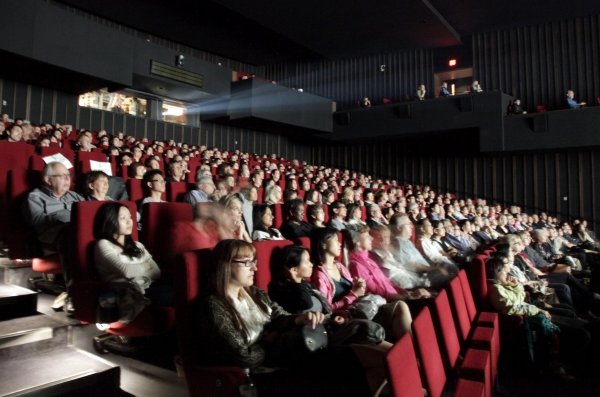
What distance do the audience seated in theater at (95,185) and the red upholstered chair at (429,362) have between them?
604 mm

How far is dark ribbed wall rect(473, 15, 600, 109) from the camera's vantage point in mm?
2795

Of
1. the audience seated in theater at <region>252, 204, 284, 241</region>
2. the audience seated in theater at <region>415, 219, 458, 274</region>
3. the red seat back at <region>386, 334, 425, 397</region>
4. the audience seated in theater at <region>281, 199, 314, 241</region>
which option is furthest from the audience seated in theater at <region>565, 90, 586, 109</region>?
the red seat back at <region>386, 334, 425, 397</region>

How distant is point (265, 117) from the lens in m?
2.87

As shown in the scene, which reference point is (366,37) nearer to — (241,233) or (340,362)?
(241,233)

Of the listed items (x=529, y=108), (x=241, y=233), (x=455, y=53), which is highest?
(x=455, y=53)

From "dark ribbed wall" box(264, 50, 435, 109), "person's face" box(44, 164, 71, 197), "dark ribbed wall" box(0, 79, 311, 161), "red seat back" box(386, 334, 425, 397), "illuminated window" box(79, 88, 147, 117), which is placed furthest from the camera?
"dark ribbed wall" box(264, 50, 435, 109)

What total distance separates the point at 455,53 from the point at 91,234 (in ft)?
10.5

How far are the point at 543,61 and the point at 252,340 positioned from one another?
3.18 metres

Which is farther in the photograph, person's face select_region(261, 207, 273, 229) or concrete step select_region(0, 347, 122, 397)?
person's face select_region(261, 207, 273, 229)

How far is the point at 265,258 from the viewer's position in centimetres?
59

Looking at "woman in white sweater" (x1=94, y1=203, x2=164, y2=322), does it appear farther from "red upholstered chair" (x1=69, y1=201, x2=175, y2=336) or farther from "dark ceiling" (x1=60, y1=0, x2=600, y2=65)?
"dark ceiling" (x1=60, y1=0, x2=600, y2=65)

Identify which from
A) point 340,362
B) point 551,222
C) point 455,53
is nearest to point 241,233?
point 340,362

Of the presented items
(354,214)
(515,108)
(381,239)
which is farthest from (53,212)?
(515,108)

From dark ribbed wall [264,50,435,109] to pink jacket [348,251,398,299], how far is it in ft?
9.09
